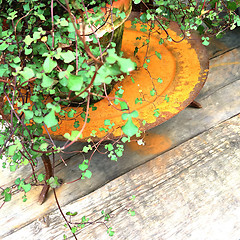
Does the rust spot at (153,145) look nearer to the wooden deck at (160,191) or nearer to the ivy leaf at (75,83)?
the wooden deck at (160,191)

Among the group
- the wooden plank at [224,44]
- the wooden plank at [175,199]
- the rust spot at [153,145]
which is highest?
the wooden plank at [224,44]

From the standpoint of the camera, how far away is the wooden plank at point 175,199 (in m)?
1.01

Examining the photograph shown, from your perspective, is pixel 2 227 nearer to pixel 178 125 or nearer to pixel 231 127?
pixel 178 125

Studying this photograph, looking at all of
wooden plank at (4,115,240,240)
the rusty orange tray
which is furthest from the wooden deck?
the rusty orange tray

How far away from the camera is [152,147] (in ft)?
4.08

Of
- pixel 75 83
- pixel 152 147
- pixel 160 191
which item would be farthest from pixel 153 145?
pixel 75 83

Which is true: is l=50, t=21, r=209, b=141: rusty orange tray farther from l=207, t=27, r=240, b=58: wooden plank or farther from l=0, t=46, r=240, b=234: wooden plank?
l=207, t=27, r=240, b=58: wooden plank

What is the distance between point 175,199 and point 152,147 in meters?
0.24

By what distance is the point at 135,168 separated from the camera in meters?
1.17

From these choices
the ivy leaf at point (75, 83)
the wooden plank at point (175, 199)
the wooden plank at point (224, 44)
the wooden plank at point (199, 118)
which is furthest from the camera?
the wooden plank at point (224, 44)

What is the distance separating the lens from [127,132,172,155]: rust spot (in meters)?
1.23

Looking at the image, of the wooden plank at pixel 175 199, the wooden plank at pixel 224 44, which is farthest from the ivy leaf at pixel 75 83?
the wooden plank at pixel 224 44

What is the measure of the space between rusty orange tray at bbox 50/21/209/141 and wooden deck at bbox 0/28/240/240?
7.5 inches

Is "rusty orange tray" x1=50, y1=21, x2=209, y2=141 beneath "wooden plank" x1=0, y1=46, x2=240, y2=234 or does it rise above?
above
